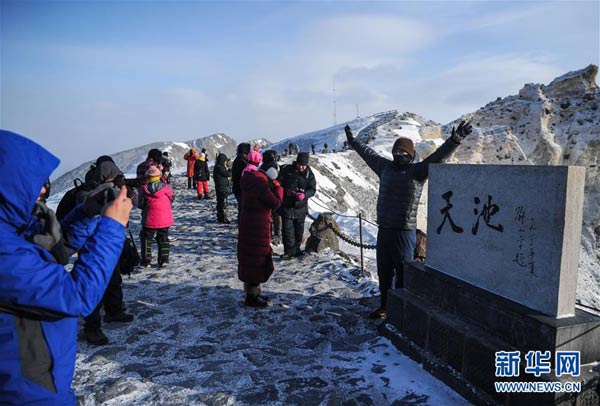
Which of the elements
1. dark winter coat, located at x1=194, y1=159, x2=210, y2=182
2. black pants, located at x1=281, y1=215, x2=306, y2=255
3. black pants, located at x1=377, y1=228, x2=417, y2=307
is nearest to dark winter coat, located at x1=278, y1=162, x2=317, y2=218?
black pants, located at x1=281, y1=215, x2=306, y2=255

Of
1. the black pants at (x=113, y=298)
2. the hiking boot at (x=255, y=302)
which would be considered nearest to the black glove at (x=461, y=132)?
the hiking boot at (x=255, y=302)

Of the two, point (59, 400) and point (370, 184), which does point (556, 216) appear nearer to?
point (59, 400)

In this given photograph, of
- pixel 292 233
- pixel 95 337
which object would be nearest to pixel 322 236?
pixel 292 233

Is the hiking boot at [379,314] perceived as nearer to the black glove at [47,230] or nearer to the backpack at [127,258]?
the backpack at [127,258]

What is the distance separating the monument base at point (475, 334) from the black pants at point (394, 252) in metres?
0.28

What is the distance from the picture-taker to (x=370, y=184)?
25781 millimetres

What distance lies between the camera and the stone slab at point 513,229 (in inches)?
122

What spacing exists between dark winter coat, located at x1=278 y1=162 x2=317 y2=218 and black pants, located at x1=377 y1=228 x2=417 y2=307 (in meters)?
3.02

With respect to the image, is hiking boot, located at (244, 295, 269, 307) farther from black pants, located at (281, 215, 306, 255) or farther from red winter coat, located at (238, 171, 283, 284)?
black pants, located at (281, 215, 306, 255)

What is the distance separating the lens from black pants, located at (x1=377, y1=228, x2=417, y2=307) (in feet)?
16.6

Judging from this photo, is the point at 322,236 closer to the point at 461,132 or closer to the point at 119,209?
the point at 461,132

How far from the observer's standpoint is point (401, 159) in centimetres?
495

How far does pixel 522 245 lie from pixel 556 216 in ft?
1.35

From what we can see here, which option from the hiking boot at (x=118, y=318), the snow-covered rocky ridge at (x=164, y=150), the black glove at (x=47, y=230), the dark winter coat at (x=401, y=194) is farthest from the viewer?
the snow-covered rocky ridge at (x=164, y=150)
